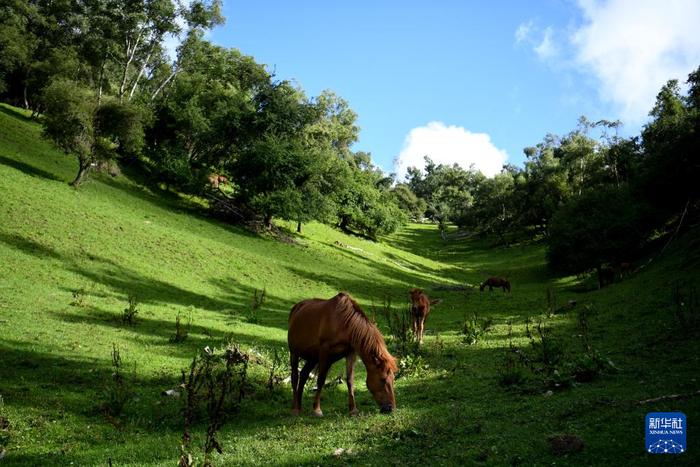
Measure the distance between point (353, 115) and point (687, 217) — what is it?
51.7 m

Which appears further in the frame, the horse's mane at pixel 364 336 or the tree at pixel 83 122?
the tree at pixel 83 122

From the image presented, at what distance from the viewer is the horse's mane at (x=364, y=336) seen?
1090cm

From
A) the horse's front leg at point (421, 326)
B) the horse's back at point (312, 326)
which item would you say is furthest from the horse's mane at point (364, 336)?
the horse's front leg at point (421, 326)

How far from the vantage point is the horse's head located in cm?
1077

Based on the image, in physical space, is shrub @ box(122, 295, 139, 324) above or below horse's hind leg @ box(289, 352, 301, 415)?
below

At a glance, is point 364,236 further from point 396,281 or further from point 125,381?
A: point 125,381

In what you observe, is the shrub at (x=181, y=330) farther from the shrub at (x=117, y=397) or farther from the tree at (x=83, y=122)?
the tree at (x=83, y=122)

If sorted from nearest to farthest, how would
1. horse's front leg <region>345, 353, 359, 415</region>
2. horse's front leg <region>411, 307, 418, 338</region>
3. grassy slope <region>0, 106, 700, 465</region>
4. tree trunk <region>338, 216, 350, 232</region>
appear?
grassy slope <region>0, 106, 700, 465</region> < horse's front leg <region>345, 353, 359, 415</region> < horse's front leg <region>411, 307, 418, 338</region> < tree trunk <region>338, 216, 350, 232</region>

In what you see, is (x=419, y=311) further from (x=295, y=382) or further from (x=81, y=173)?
(x=81, y=173)

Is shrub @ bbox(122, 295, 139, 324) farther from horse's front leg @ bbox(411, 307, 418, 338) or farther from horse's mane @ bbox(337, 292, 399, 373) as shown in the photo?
horse's mane @ bbox(337, 292, 399, 373)

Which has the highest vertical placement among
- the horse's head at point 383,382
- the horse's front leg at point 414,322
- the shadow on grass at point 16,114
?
the shadow on grass at point 16,114

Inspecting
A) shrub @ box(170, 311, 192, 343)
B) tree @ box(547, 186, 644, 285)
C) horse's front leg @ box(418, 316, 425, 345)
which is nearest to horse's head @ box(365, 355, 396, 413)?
horse's front leg @ box(418, 316, 425, 345)

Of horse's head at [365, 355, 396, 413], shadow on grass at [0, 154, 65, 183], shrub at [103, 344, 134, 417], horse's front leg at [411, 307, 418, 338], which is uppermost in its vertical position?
shadow on grass at [0, 154, 65, 183]

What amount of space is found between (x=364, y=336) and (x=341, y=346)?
65 cm
